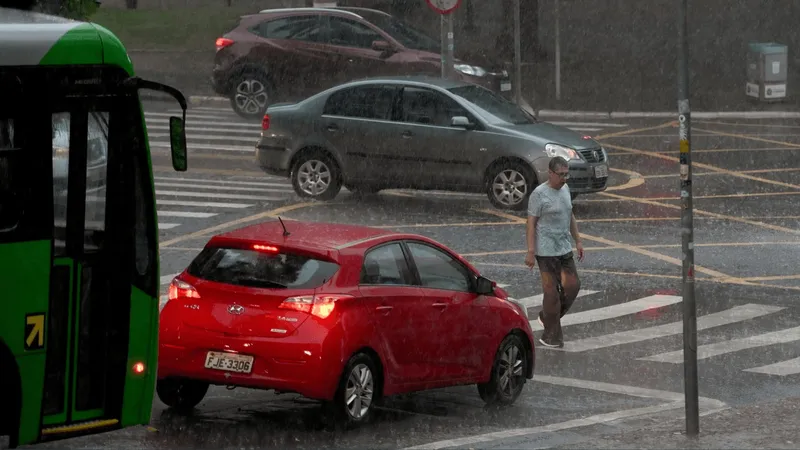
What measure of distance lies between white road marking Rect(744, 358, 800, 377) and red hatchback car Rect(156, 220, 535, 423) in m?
3.24

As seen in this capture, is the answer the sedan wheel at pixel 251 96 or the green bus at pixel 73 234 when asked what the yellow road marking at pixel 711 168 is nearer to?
the sedan wheel at pixel 251 96

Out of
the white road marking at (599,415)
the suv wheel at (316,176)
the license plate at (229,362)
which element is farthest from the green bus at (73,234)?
the suv wheel at (316,176)

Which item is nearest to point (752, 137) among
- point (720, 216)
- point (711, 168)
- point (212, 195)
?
point (711, 168)

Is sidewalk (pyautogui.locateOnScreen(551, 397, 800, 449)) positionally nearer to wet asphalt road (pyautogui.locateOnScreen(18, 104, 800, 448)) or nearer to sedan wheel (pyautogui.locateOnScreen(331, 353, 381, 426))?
wet asphalt road (pyautogui.locateOnScreen(18, 104, 800, 448))

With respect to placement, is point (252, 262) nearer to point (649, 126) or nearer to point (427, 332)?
point (427, 332)

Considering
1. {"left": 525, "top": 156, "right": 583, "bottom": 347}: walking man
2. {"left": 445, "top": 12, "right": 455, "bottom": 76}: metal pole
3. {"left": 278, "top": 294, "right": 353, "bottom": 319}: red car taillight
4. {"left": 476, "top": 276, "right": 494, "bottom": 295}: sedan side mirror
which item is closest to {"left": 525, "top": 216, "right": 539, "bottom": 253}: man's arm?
{"left": 525, "top": 156, "right": 583, "bottom": 347}: walking man

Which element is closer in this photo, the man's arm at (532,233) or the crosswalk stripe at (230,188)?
the man's arm at (532,233)

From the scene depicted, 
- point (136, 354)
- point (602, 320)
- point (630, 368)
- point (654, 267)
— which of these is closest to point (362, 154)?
point (654, 267)

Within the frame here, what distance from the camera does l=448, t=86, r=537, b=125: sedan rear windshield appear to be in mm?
22188

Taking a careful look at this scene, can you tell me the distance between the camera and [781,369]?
559 inches

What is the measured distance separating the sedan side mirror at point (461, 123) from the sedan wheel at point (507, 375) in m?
8.91

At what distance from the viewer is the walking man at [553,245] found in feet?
48.9

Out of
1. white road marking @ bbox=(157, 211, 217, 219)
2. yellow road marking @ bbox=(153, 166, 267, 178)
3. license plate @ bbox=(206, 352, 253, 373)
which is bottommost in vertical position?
license plate @ bbox=(206, 352, 253, 373)

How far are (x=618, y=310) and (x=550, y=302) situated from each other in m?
1.84
